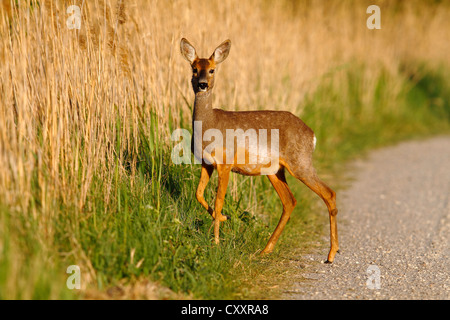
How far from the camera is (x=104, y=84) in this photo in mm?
5188

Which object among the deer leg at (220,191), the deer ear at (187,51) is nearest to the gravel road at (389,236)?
the deer leg at (220,191)

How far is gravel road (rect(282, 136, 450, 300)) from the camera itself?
4.97 m

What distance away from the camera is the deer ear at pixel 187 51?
5.26 meters

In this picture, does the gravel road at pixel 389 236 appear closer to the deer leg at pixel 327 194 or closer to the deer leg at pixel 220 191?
the deer leg at pixel 327 194

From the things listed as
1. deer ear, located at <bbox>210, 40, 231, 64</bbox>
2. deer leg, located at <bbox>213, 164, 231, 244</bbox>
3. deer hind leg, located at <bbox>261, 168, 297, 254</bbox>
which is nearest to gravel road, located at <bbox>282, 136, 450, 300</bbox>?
deer hind leg, located at <bbox>261, 168, 297, 254</bbox>

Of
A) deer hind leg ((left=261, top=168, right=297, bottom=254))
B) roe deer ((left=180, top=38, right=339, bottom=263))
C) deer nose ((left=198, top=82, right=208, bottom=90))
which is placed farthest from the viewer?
deer hind leg ((left=261, top=168, right=297, bottom=254))

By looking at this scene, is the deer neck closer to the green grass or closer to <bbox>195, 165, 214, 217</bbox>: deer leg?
<bbox>195, 165, 214, 217</bbox>: deer leg

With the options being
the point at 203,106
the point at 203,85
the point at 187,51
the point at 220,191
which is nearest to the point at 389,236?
the point at 220,191

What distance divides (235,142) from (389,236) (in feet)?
7.79

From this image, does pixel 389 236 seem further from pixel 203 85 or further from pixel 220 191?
pixel 203 85

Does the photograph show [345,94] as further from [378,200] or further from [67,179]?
[67,179]

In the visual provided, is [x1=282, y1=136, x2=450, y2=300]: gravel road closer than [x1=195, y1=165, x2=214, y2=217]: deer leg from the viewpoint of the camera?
Yes

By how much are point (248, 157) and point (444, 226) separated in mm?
2992
